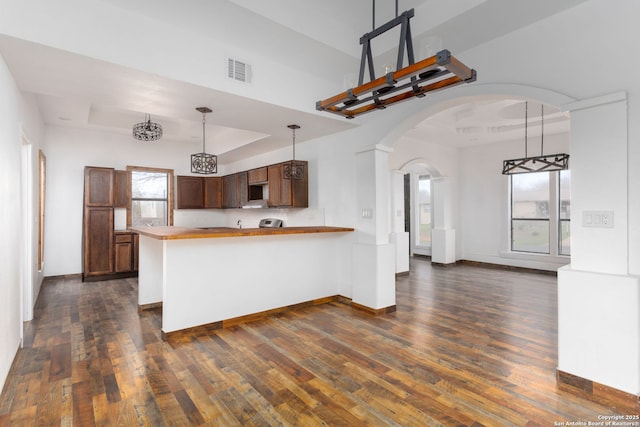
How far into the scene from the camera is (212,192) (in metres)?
7.75

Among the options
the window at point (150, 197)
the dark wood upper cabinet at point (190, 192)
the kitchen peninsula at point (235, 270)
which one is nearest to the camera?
the kitchen peninsula at point (235, 270)

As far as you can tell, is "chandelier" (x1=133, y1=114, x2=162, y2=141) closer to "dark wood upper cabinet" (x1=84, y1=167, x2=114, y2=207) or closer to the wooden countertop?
"dark wood upper cabinet" (x1=84, y1=167, x2=114, y2=207)

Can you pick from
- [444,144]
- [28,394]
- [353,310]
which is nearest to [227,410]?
[28,394]

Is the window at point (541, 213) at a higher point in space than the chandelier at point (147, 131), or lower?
lower

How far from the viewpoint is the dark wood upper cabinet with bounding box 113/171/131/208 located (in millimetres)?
6516

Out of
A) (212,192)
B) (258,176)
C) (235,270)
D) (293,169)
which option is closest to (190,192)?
(212,192)

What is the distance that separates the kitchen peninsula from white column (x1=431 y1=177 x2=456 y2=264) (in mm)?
3700

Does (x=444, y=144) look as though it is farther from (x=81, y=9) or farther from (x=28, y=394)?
(x=28, y=394)

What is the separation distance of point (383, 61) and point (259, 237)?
238 centimetres

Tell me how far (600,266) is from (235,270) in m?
3.30

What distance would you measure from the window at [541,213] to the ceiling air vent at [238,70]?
6574 mm

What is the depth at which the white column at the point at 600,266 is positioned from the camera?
7.06ft

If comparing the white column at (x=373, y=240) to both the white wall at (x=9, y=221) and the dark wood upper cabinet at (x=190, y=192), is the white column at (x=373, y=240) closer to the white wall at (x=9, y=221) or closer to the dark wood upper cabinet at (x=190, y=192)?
the white wall at (x=9, y=221)

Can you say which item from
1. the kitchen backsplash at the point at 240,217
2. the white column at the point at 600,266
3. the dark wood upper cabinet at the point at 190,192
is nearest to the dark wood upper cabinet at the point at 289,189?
the kitchen backsplash at the point at 240,217
